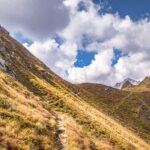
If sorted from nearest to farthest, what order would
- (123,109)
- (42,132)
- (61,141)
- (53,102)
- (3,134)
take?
(3,134), (42,132), (61,141), (53,102), (123,109)

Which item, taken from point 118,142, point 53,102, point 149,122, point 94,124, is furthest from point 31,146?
point 149,122

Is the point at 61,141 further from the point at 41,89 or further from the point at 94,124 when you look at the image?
the point at 41,89

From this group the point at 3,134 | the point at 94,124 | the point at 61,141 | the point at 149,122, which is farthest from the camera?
the point at 149,122

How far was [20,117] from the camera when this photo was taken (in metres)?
28.9

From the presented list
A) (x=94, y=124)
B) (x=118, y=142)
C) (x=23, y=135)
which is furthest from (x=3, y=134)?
(x=94, y=124)

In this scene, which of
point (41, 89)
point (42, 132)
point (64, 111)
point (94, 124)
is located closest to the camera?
point (42, 132)

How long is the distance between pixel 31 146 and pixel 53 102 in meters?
51.4

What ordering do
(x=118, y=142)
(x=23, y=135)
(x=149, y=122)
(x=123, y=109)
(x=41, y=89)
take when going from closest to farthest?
(x=23, y=135)
(x=118, y=142)
(x=41, y=89)
(x=149, y=122)
(x=123, y=109)

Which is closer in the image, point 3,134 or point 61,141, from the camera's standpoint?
point 3,134

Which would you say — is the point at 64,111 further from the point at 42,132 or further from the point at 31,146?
the point at 31,146

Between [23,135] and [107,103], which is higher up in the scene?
[107,103]

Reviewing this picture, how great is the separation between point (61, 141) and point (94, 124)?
1224 inches

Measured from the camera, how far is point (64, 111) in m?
66.4

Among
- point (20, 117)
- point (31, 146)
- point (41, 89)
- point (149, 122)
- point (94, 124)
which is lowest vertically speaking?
point (31, 146)
